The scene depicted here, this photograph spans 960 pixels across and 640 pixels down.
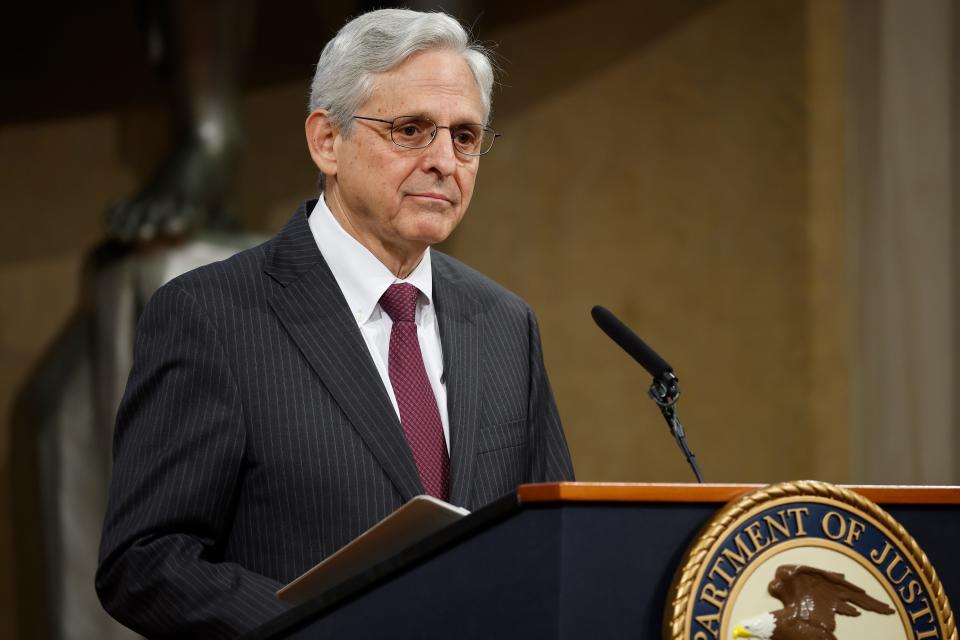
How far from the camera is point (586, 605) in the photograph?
3.55 feet

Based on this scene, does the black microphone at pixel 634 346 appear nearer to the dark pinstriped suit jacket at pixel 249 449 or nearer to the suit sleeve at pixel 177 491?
the dark pinstriped suit jacket at pixel 249 449

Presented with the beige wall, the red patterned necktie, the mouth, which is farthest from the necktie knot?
the beige wall

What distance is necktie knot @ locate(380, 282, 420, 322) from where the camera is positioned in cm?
166

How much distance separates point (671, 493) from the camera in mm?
1119

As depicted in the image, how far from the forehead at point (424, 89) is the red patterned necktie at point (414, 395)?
22 centimetres

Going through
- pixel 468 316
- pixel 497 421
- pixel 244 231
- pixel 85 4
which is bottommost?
pixel 497 421

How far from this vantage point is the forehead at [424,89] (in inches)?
63.4

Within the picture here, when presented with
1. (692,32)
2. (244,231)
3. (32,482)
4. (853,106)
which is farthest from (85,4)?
(853,106)

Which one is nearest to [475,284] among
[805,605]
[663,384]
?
[663,384]

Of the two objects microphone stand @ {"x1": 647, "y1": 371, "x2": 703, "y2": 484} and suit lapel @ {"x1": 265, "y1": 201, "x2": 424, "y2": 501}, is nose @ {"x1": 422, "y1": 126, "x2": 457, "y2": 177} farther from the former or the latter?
microphone stand @ {"x1": 647, "y1": 371, "x2": 703, "y2": 484}

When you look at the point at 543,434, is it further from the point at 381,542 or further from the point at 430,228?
the point at 381,542

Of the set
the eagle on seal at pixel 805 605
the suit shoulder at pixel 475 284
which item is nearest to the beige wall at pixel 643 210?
the suit shoulder at pixel 475 284

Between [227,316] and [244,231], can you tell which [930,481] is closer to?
[244,231]

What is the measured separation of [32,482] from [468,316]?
2.08 metres
